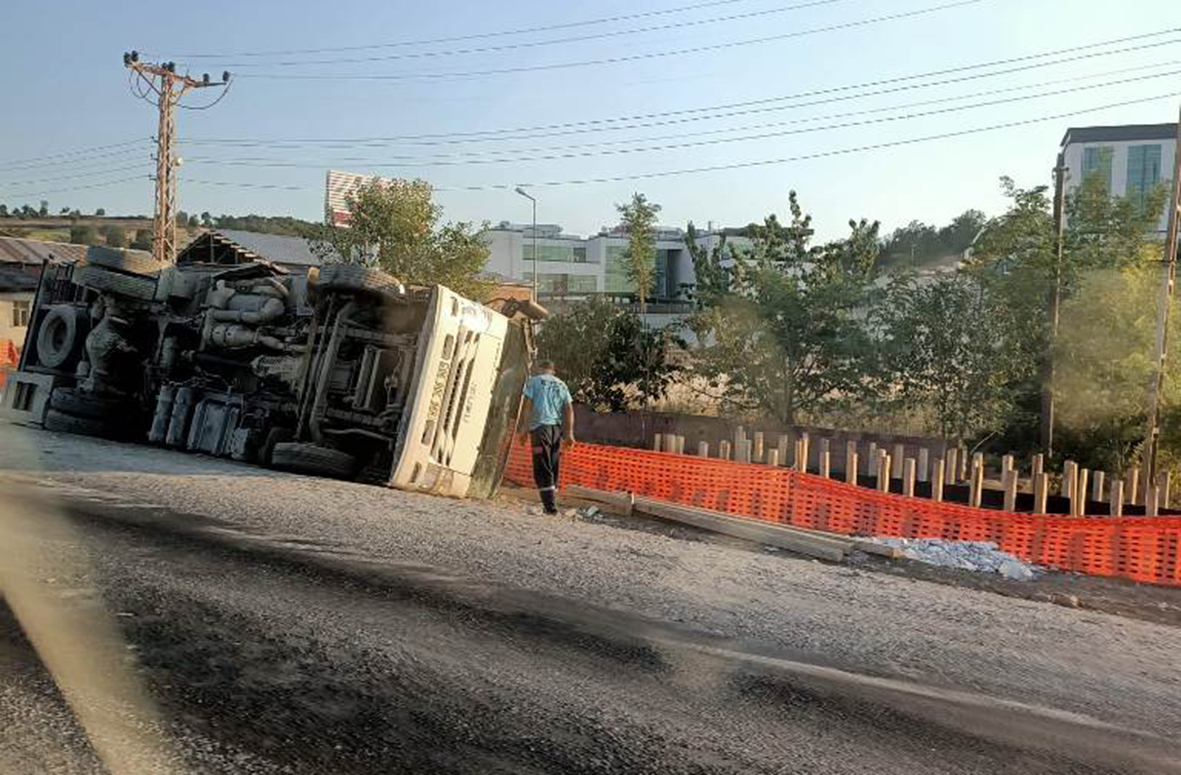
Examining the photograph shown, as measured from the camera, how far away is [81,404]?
39.6ft

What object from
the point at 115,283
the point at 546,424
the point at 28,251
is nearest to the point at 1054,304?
the point at 546,424

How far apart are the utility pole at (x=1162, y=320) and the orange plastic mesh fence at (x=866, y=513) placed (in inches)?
89.7

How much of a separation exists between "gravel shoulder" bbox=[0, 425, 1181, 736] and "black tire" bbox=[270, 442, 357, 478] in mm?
232

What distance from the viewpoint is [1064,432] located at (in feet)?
49.2

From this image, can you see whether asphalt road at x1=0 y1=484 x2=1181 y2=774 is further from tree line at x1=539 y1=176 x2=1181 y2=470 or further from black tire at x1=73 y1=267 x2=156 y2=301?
tree line at x1=539 y1=176 x2=1181 y2=470

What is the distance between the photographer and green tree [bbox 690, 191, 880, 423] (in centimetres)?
1723

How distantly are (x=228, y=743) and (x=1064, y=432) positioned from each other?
46.2 feet

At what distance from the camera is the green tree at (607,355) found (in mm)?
20141

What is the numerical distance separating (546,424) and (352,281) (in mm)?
2657

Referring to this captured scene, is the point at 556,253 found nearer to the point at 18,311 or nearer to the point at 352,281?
the point at 18,311

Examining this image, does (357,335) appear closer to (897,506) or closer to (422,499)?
(422,499)

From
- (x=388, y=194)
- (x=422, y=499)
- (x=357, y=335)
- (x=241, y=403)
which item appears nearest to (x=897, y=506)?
(x=422, y=499)

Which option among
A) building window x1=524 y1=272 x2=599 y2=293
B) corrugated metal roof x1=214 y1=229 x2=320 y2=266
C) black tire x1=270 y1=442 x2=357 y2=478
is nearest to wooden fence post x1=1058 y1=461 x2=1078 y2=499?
black tire x1=270 y1=442 x2=357 y2=478

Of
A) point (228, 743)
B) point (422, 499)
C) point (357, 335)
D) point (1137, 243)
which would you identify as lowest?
point (228, 743)
